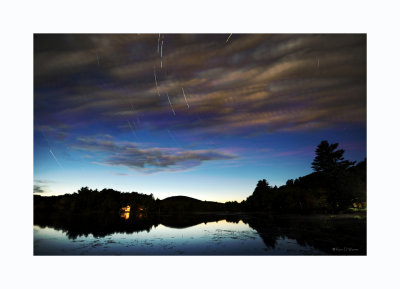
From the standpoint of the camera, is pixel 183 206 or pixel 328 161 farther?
pixel 183 206

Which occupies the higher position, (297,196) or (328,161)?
(328,161)

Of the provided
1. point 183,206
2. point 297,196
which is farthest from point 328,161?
point 183,206

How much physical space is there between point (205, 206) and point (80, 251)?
6698cm

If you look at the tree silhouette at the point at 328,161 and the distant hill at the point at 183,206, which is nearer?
the tree silhouette at the point at 328,161

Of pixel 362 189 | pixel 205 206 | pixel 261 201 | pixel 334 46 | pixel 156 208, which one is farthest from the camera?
pixel 205 206

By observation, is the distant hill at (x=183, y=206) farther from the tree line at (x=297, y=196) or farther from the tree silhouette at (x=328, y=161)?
the tree silhouette at (x=328, y=161)

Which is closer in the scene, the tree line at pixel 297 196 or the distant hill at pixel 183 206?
the tree line at pixel 297 196

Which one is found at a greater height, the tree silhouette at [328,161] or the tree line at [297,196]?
the tree silhouette at [328,161]

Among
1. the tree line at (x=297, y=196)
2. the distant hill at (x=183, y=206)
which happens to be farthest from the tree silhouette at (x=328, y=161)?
the distant hill at (x=183, y=206)

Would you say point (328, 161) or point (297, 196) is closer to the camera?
point (328, 161)

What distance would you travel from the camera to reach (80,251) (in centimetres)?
939

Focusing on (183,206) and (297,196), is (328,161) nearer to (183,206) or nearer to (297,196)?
→ (297,196)
